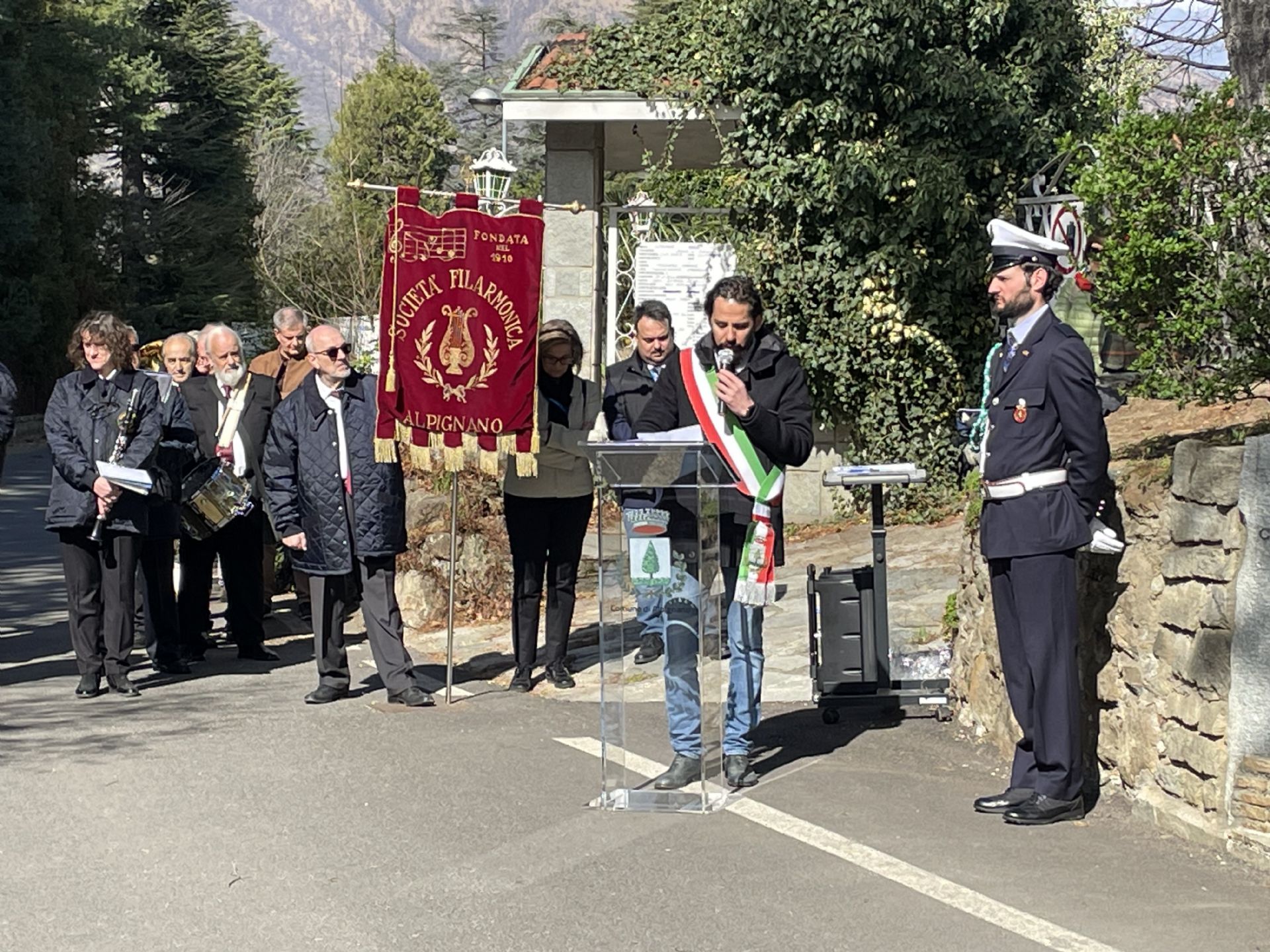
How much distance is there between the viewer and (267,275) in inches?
1265

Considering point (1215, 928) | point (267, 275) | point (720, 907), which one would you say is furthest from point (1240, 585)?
point (267, 275)

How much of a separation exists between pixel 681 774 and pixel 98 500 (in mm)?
4046

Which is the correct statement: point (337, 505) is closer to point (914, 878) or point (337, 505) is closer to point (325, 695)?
point (325, 695)

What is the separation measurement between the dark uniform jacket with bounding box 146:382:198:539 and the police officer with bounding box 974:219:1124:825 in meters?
5.05

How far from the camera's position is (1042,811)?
263 inches

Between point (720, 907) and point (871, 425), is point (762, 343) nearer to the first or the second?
point (720, 907)

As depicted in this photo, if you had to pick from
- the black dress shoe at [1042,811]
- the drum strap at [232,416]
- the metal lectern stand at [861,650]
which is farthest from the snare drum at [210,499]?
the black dress shoe at [1042,811]

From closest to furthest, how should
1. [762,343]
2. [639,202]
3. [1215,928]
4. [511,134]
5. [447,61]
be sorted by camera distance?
[1215,928], [762,343], [639,202], [511,134], [447,61]

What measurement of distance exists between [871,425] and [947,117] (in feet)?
8.69

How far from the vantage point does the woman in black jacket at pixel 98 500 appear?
9656mm

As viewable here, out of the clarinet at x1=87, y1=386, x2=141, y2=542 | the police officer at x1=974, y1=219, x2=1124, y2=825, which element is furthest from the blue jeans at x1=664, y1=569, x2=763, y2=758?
the clarinet at x1=87, y1=386, x2=141, y2=542

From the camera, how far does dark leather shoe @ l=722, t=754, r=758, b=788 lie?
734cm

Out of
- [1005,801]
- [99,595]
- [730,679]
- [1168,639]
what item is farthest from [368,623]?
[1168,639]

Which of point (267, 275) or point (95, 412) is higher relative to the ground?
point (267, 275)
